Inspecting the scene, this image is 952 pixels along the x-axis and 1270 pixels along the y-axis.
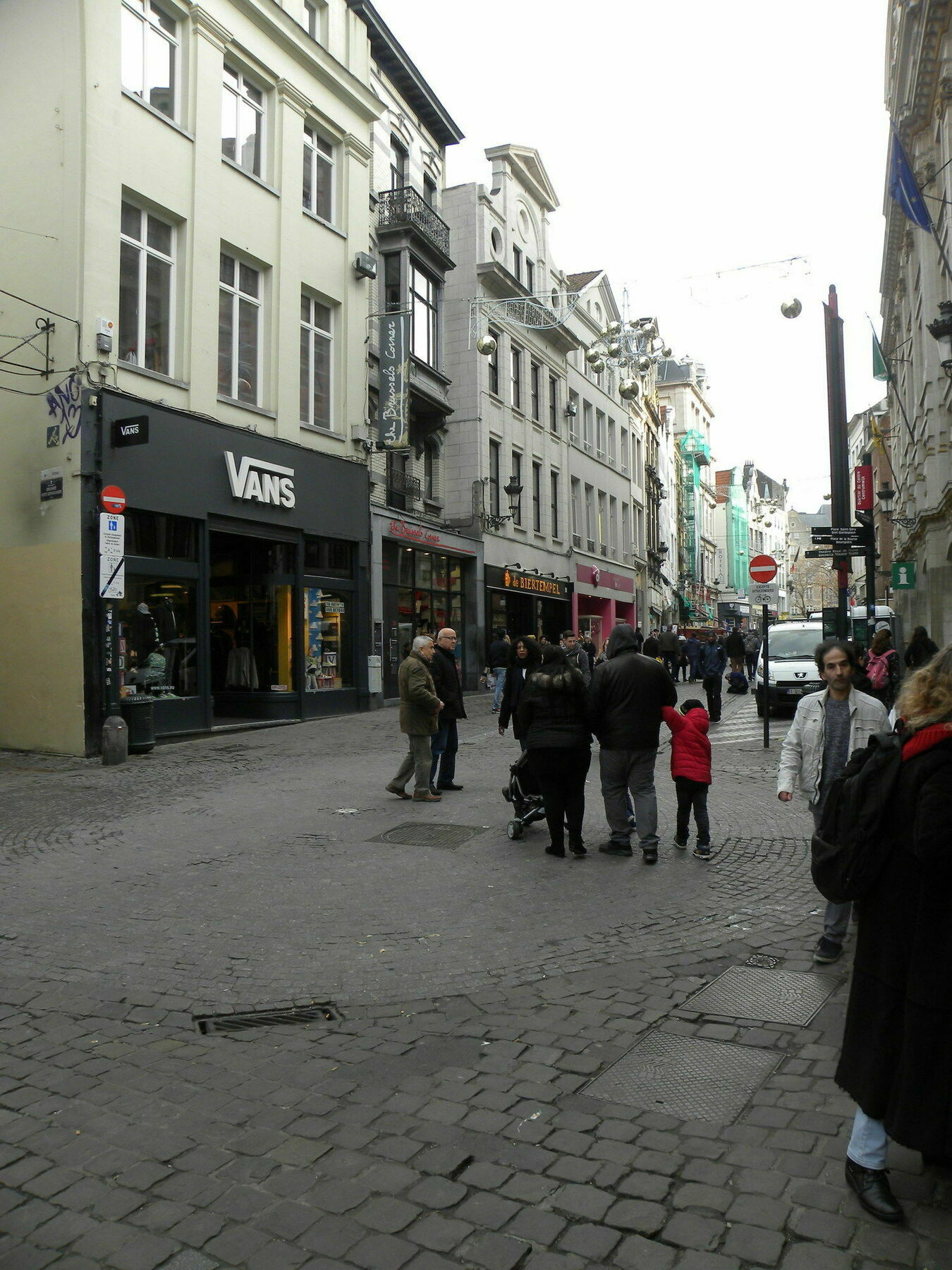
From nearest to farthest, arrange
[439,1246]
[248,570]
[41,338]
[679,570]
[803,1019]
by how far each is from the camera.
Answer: [439,1246]
[803,1019]
[41,338]
[248,570]
[679,570]

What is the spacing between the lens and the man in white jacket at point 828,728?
5641 mm

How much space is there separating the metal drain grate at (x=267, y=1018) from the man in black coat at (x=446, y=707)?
19.6 ft

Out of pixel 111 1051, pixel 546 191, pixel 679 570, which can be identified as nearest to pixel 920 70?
pixel 546 191

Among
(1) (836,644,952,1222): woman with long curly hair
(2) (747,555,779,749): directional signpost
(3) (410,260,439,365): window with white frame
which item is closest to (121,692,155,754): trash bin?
(2) (747,555,779,749): directional signpost

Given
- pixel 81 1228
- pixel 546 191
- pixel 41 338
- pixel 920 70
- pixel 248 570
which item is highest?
pixel 546 191

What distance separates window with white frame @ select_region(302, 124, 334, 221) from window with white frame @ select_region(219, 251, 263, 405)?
2897 mm

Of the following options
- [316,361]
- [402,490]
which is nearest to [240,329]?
[316,361]

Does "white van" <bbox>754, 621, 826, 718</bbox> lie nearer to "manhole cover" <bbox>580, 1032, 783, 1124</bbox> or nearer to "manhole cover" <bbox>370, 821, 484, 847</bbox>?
"manhole cover" <bbox>370, 821, 484, 847</bbox>

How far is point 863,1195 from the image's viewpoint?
291 cm

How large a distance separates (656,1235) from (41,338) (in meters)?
15.0

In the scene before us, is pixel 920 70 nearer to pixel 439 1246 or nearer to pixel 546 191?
pixel 546 191

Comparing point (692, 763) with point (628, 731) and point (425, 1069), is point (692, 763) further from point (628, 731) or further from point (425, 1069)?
point (425, 1069)

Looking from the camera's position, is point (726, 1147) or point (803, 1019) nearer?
point (726, 1147)

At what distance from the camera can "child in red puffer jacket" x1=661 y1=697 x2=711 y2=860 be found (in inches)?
307
